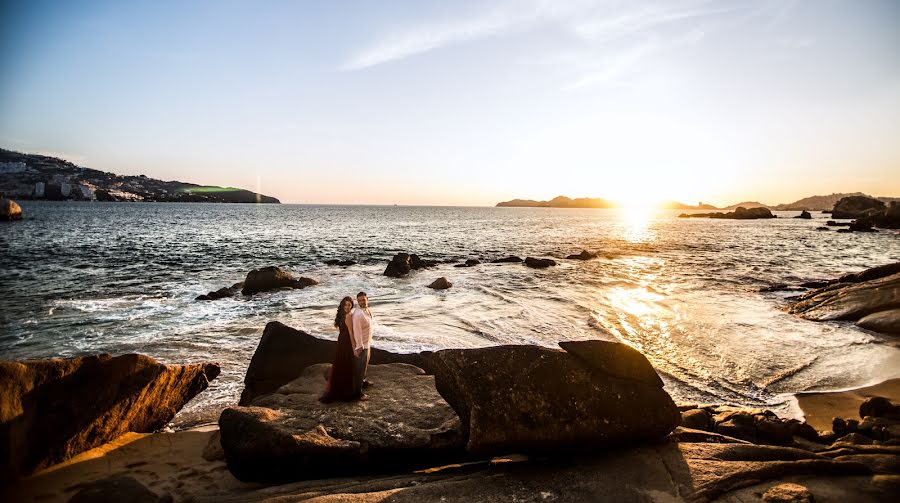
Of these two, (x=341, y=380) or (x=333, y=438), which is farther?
(x=341, y=380)

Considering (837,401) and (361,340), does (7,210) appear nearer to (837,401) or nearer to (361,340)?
(361,340)

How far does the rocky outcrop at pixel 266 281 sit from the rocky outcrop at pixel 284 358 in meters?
14.1

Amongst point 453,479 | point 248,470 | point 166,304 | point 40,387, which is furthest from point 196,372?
point 166,304

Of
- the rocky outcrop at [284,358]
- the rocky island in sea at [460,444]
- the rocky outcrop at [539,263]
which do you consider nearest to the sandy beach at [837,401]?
the rocky island in sea at [460,444]

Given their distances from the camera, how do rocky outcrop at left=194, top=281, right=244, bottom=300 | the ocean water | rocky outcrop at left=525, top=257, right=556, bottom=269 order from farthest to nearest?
1. rocky outcrop at left=525, top=257, right=556, bottom=269
2. rocky outcrop at left=194, top=281, right=244, bottom=300
3. the ocean water

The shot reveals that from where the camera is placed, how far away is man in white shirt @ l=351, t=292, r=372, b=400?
7824 millimetres

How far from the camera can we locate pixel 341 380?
24.9ft

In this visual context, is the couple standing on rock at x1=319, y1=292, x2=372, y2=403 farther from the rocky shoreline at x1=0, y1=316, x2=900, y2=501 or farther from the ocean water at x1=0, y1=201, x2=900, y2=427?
the ocean water at x1=0, y1=201, x2=900, y2=427

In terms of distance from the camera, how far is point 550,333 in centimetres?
1559

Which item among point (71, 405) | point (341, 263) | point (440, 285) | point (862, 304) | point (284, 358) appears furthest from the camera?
point (341, 263)

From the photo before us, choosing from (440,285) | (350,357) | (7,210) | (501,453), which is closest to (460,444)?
(501,453)

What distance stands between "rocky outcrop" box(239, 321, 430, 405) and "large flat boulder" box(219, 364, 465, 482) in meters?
2.18

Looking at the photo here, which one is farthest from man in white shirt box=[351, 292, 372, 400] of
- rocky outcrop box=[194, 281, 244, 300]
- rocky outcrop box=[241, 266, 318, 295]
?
rocky outcrop box=[241, 266, 318, 295]

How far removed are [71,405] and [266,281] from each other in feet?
56.2
